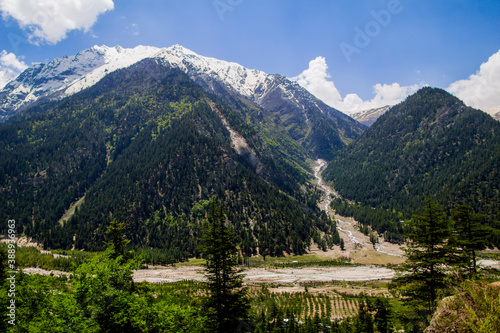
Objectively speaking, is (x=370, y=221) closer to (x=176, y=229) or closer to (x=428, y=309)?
(x=176, y=229)

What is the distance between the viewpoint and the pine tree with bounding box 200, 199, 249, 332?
25766 mm

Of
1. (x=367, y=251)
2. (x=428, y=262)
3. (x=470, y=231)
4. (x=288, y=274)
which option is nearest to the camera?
(x=428, y=262)

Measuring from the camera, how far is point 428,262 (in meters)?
23.1

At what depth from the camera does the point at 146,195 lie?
18288cm

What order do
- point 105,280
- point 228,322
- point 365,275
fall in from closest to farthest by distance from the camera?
1. point 105,280
2. point 228,322
3. point 365,275

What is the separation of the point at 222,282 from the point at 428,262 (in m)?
19.1

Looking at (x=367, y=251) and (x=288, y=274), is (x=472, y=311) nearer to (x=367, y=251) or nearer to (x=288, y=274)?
(x=288, y=274)

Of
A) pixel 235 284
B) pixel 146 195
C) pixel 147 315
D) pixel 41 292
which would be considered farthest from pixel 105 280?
pixel 146 195

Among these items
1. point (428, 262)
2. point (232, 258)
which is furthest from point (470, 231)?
point (232, 258)

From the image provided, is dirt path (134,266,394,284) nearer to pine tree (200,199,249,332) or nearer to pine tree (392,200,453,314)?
pine tree (200,199,249,332)

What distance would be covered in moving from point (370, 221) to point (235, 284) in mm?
198292

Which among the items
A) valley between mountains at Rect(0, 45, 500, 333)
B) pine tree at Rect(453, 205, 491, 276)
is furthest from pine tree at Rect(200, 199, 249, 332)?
pine tree at Rect(453, 205, 491, 276)

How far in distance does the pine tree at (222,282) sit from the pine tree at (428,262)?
1529 cm

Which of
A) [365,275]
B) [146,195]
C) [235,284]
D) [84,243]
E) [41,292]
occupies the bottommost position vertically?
[365,275]
